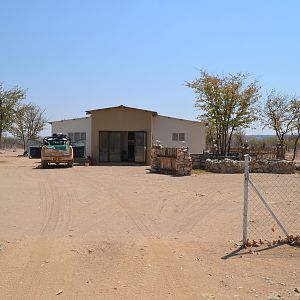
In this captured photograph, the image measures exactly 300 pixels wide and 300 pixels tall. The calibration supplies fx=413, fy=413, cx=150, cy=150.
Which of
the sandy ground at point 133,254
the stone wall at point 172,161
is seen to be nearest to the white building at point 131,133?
the stone wall at point 172,161

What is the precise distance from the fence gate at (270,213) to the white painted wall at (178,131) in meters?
14.9

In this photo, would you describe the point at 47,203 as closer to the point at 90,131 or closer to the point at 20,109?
the point at 90,131

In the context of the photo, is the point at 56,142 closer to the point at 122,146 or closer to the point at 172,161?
the point at 122,146

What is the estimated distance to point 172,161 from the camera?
22406mm

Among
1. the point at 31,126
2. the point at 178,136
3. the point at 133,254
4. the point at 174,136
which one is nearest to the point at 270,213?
the point at 133,254

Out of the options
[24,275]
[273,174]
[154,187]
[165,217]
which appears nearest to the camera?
[24,275]

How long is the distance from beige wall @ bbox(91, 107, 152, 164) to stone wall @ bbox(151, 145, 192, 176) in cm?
595

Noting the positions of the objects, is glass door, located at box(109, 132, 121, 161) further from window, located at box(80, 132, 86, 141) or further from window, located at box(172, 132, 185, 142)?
window, located at box(172, 132, 185, 142)

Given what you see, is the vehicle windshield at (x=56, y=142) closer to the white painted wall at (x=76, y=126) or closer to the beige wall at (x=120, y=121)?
the beige wall at (x=120, y=121)

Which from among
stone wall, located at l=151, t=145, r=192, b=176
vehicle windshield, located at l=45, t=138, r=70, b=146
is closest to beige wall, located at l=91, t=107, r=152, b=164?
vehicle windshield, located at l=45, t=138, r=70, b=146

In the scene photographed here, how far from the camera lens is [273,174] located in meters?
23.2

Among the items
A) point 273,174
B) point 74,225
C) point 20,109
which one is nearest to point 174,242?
point 74,225

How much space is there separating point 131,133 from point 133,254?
24504mm

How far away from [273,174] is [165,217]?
15.0 m
